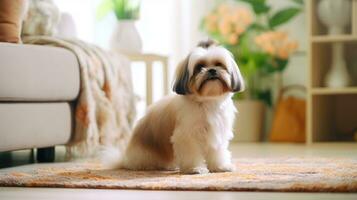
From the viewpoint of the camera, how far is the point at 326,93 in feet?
14.5

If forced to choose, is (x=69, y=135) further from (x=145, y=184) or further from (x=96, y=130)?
(x=145, y=184)

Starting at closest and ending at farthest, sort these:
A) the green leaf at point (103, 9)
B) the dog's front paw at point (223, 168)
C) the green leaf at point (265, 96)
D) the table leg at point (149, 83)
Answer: the dog's front paw at point (223, 168) → the table leg at point (149, 83) → the green leaf at point (265, 96) → the green leaf at point (103, 9)

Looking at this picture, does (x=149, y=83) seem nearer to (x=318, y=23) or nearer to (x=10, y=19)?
(x=318, y=23)

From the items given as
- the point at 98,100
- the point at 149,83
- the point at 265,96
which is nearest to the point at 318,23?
the point at 265,96

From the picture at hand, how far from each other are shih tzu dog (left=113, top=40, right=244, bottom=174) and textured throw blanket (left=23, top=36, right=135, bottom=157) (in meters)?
0.63

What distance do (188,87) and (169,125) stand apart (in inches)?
7.6

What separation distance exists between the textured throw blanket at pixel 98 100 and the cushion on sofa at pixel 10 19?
0.28 metres

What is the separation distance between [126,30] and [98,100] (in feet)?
4.09

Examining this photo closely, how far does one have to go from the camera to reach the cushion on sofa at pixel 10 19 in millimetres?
2926

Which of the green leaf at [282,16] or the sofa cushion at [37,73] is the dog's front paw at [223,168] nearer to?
the sofa cushion at [37,73]

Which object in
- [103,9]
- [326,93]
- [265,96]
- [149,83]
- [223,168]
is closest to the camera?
[223,168]

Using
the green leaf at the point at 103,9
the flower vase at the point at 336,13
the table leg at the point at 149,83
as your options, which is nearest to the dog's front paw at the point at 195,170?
the table leg at the point at 149,83

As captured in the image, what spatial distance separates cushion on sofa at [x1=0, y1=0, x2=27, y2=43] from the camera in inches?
115

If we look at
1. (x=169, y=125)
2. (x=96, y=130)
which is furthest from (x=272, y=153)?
(x=169, y=125)
